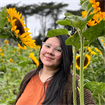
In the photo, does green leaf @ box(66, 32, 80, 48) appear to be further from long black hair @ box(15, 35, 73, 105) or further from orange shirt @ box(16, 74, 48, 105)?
orange shirt @ box(16, 74, 48, 105)

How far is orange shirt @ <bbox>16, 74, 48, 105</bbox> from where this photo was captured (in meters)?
1.16

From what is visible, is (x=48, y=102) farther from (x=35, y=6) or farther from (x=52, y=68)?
(x=35, y=6)

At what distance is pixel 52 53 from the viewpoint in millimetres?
1124

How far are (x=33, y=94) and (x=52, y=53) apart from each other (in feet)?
0.98

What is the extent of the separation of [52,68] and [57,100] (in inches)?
9.2

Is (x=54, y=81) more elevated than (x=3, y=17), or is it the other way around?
(x=3, y=17)

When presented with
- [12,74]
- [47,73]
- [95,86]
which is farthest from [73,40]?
[12,74]

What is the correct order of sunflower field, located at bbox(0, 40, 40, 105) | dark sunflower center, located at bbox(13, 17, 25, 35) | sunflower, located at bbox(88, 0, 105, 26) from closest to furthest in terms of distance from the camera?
1. sunflower, located at bbox(88, 0, 105, 26)
2. dark sunflower center, located at bbox(13, 17, 25, 35)
3. sunflower field, located at bbox(0, 40, 40, 105)

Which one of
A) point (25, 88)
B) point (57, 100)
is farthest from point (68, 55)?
point (25, 88)

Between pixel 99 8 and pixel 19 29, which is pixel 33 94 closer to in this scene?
pixel 19 29

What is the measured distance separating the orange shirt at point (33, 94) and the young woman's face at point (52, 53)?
16 centimetres

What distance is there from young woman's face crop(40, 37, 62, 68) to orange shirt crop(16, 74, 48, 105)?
0.16 m

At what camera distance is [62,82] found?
1105 millimetres

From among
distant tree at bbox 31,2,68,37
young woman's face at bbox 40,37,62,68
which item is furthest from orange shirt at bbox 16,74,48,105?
distant tree at bbox 31,2,68,37
